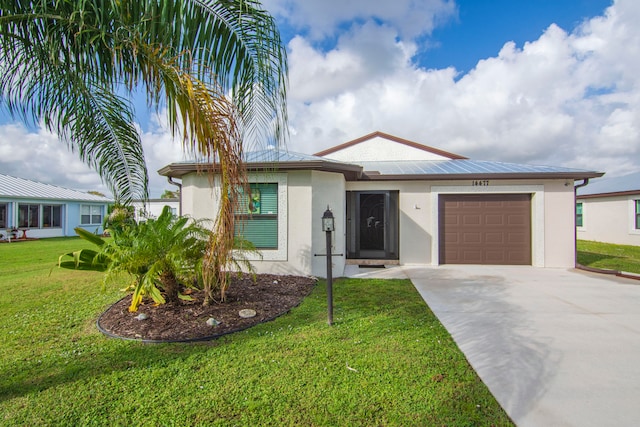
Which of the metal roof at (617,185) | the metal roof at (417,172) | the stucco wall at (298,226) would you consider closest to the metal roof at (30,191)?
the metal roof at (417,172)

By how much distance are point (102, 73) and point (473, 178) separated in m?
9.01

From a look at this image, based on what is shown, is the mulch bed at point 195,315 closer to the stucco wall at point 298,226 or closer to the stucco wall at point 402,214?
the stucco wall at point 298,226

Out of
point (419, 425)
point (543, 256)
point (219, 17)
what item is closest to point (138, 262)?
point (219, 17)

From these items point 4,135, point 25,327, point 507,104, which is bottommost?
point 25,327

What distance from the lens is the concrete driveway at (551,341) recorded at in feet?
8.11

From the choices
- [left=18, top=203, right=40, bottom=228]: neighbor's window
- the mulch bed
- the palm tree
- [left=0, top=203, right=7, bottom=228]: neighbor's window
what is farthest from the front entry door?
[left=18, top=203, right=40, bottom=228]: neighbor's window

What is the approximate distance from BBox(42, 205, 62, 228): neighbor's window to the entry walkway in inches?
937

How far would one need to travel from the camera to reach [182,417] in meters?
2.29

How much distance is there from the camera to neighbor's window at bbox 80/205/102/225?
861 inches

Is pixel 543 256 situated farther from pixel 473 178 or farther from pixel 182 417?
pixel 182 417

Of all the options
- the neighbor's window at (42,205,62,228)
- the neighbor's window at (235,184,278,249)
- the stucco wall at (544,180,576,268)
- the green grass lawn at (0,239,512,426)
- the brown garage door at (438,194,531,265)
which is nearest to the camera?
the green grass lawn at (0,239,512,426)

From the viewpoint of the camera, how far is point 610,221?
16484 mm

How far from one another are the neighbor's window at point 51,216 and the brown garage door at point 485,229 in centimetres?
2401

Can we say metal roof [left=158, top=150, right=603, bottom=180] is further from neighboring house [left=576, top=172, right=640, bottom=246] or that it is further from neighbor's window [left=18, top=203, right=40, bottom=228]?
neighbor's window [left=18, top=203, right=40, bottom=228]
